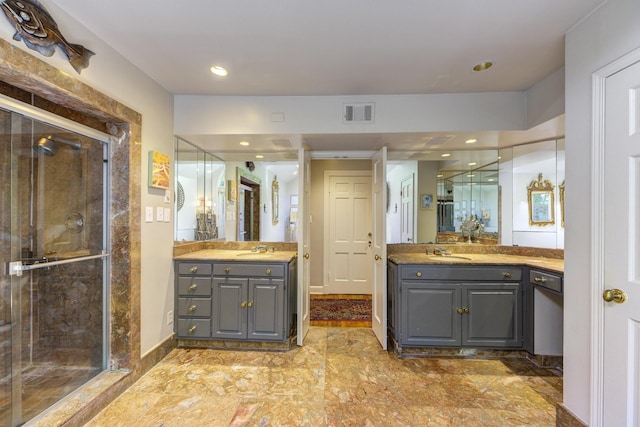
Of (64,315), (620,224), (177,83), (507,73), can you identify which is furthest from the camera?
(177,83)

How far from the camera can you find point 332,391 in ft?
6.70

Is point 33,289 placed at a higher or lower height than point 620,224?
lower

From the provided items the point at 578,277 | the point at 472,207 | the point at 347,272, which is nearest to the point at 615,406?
the point at 578,277

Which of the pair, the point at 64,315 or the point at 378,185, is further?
the point at 378,185

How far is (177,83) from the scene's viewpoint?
2.36 m

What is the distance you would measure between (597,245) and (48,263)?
10.6 ft

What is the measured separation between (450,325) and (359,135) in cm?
198

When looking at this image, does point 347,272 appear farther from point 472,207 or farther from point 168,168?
point 168,168

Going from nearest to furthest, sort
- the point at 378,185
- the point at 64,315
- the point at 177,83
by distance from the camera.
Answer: the point at 64,315 < the point at 177,83 < the point at 378,185

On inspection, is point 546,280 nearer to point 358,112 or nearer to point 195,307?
point 358,112

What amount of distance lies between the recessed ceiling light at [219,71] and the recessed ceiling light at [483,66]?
1.94 meters

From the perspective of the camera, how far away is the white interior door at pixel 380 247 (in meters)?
2.68

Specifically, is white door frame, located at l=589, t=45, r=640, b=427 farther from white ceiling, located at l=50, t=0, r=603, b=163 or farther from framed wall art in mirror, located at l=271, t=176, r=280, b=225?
framed wall art in mirror, located at l=271, t=176, r=280, b=225

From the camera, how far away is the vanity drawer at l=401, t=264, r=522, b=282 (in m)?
2.47
